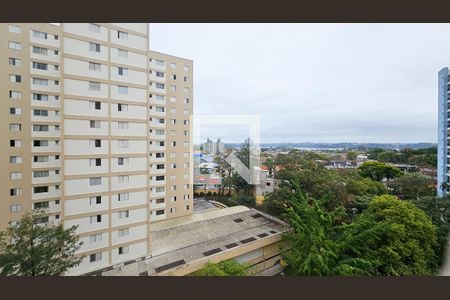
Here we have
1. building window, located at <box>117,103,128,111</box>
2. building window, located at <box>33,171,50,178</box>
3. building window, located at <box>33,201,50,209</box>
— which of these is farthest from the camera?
building window, located at <box>33,171,50,178</box>

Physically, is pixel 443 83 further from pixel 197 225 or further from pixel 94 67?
pixel 94 67

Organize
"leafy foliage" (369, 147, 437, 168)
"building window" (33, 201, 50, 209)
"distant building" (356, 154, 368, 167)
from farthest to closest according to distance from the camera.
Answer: "distant building" (356, 154, 368, 167)
"leafy foliage" (369, 147, 437, 168)
"building window" (33, 201, 50, 209)

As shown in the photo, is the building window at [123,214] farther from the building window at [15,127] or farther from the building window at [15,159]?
the building window at [15,127]

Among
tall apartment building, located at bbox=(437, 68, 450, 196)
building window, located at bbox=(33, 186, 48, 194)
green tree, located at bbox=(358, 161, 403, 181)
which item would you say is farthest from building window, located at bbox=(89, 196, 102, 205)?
tall apartment building, located at bbox=(437, 68, 450, 196)

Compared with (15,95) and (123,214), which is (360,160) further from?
(15,95)

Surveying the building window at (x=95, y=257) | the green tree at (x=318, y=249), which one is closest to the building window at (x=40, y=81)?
the building window at (x=95, y=257)

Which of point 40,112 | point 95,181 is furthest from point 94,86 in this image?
point 40,112

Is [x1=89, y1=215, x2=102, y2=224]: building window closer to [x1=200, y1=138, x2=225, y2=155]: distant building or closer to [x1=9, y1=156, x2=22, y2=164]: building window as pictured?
[x1=9, y1=156, x2=22, y2=164]: building window
